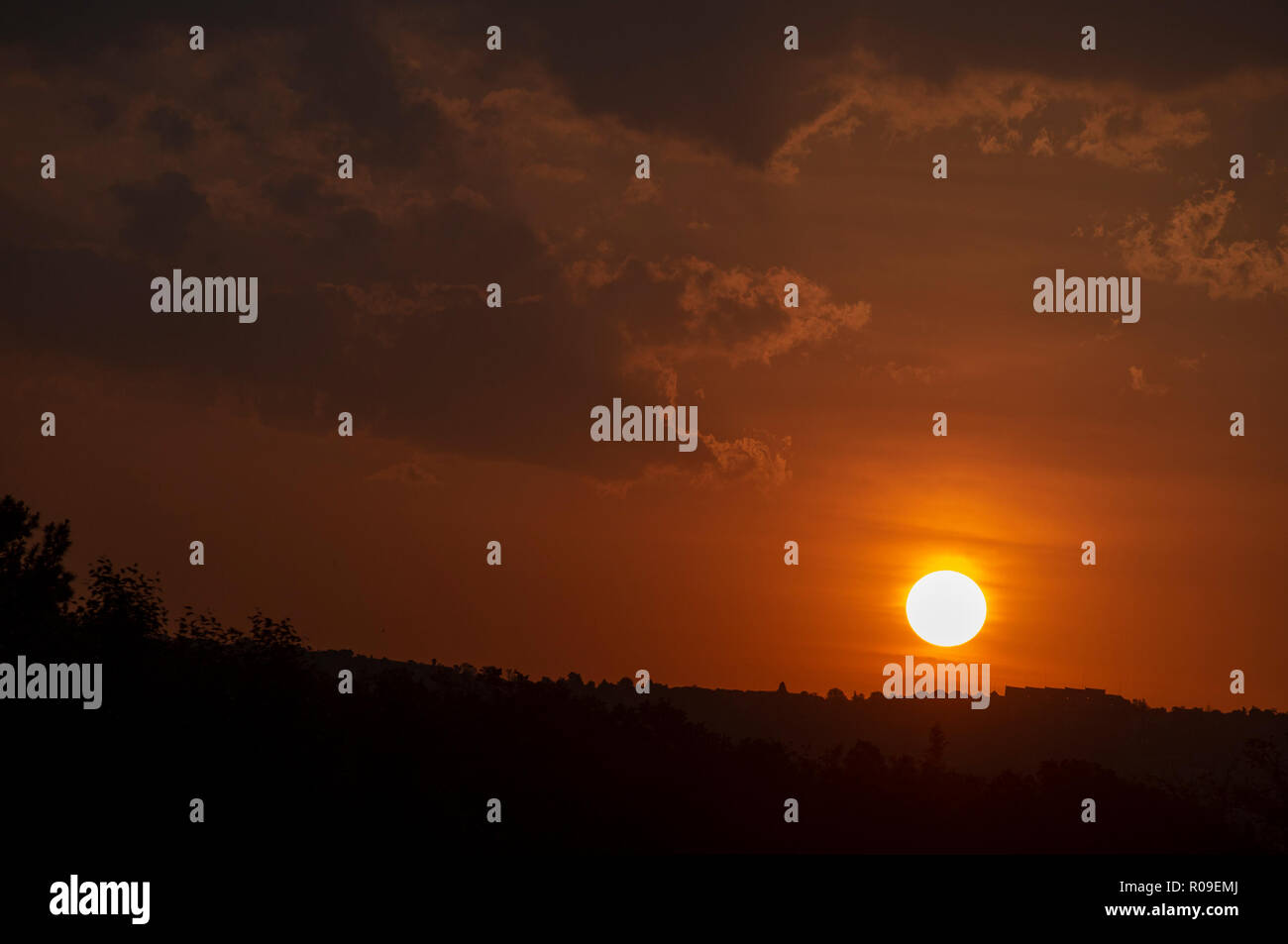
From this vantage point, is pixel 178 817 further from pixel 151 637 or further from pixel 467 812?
pixel 467 812

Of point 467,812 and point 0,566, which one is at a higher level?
point 0,566

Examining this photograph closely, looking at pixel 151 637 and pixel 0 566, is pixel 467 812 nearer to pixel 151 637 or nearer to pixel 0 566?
pixel 151 637

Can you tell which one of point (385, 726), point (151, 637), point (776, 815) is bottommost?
point (776, 815)

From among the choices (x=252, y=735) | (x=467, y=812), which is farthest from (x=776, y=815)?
(x=252, y=735)
